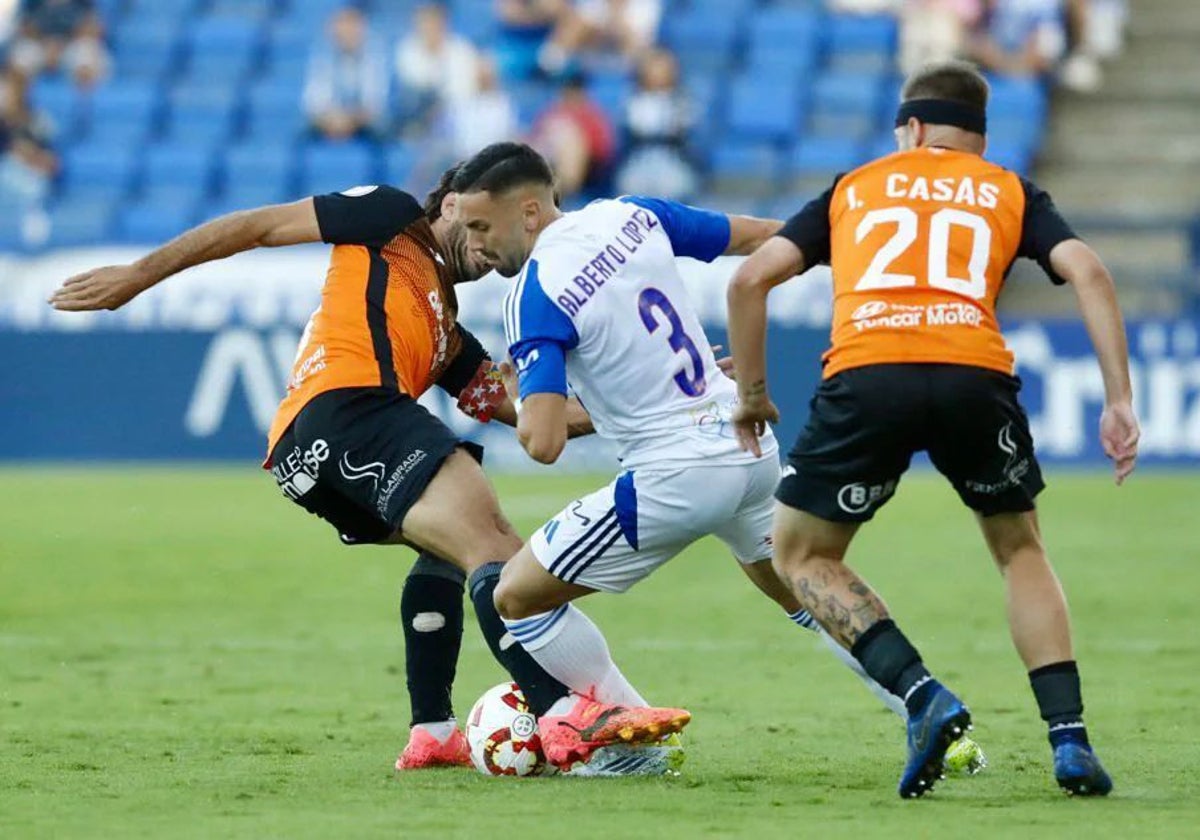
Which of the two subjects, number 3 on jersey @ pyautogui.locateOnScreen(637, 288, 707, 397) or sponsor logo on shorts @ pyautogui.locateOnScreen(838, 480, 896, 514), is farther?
number 3 on jersey @ pyautogui.locateOnScreen(637, 288, 707, 397)

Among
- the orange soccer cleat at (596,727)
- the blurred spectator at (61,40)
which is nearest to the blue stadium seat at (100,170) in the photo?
the blurred spectator at (61,40)

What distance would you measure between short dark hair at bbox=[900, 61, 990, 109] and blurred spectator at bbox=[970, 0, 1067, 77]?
1617 centimetres

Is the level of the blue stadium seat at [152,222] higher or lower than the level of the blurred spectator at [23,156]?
lower

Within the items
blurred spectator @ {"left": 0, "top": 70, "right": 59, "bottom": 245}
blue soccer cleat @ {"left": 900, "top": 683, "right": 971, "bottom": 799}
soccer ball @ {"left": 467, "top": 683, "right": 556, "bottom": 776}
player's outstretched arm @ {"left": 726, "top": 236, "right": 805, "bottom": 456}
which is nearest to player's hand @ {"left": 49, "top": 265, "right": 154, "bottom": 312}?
soccer ball @ {"left": 467, "top": 683, "right": 556, "bottom": 776}

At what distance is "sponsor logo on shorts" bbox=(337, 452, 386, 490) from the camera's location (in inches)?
269

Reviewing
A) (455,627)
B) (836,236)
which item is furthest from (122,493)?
(836,236)

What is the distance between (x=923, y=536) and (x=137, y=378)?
7686mm

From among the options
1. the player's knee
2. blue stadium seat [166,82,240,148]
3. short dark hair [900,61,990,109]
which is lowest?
the player's knee

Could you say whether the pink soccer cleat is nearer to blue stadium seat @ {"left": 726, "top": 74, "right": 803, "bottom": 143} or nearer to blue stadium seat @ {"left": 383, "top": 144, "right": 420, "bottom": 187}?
blue stadium seat @ {"left": 383, "top": 144, "right": 420, "bottom": 187}

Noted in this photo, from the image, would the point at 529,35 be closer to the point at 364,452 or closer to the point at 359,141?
the point at 359,141

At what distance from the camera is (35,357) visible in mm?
19453

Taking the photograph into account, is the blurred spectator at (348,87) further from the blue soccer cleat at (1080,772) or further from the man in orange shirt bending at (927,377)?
the blue soccer cleat at (1080,772)

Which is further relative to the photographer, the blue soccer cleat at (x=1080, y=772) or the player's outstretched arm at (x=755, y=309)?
the player's outstretched arm at (x=755, y=309)

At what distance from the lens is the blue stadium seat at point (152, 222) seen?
21.5 metres
